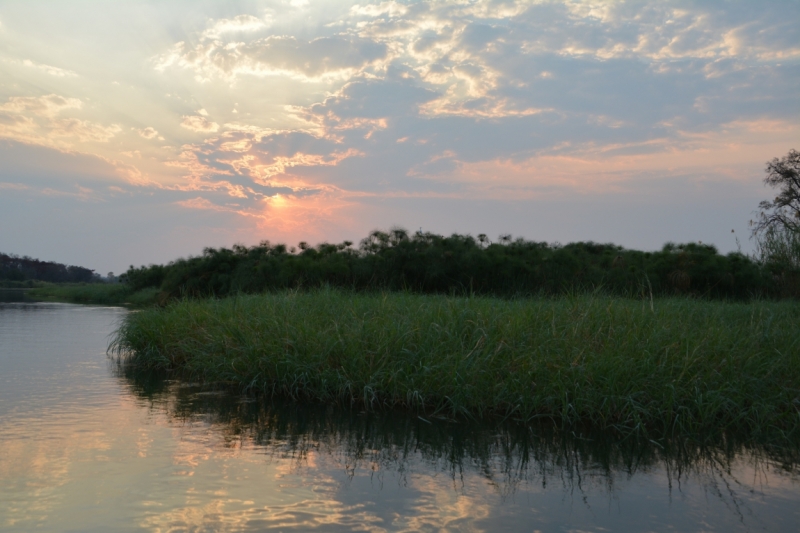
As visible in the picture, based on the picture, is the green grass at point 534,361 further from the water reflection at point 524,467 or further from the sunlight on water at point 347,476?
the sunlight on water at point 347,476

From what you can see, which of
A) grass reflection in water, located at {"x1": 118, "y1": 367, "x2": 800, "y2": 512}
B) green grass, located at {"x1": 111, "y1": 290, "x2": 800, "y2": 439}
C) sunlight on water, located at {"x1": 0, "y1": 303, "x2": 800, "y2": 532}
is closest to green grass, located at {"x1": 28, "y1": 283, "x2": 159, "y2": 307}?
green grass, located at {"x1": 111, "y1": 290, "x2": 800, "y2": 439}

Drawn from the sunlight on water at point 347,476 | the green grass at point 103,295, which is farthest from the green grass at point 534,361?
the green grass at point 103,295

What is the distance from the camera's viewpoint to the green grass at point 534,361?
7.18 m

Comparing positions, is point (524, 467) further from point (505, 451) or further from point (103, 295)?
point (103, 295)

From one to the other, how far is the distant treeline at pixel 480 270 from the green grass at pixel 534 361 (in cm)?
764

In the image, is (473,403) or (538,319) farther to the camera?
(538,319)

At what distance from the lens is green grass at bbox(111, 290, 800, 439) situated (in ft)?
23.6

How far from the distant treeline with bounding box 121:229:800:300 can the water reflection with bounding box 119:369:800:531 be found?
416 inches

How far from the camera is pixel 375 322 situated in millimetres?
9531

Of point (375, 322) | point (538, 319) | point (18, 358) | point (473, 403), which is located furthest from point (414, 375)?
point (18, 358)

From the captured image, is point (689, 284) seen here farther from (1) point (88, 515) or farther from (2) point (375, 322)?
(1) point (88, 515)

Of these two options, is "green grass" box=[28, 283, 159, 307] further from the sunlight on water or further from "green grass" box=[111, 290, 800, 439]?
the sunlight on water

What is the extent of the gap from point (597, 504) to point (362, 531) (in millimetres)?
1980

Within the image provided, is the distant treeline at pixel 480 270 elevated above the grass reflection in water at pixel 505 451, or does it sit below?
above
